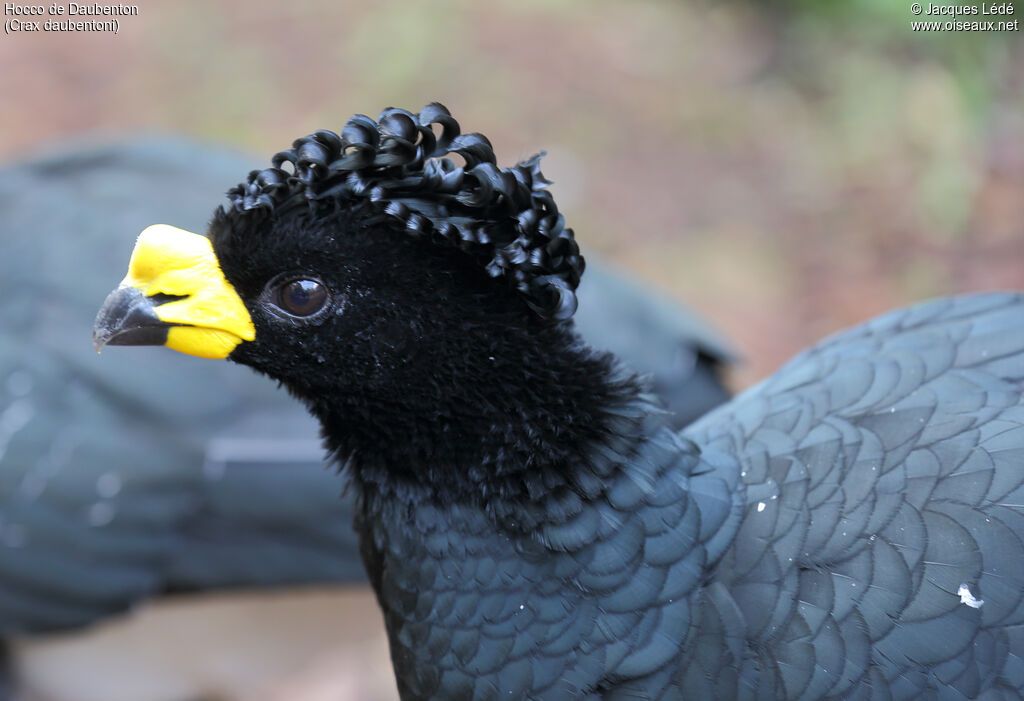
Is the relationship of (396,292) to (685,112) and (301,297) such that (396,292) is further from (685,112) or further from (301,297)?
(685,112)

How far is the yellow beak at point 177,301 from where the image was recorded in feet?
7.43

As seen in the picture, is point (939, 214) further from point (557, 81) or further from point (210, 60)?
point (210, 60)

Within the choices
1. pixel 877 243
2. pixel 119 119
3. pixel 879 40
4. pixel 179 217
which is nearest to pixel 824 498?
pixel 179 217

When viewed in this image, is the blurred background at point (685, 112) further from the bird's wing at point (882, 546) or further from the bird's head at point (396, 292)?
the bird's head at point (396, 292)

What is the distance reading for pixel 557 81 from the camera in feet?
23.2

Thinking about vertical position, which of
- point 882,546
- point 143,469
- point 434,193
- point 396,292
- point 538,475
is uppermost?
point 143,469

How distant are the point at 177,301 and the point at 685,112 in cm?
516

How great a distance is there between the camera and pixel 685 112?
6.92 metres

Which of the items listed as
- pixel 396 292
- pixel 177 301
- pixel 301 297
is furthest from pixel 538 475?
pixel 177 301

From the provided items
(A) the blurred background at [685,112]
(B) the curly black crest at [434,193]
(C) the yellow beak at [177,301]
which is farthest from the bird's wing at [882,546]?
(A) the blurred background at [685,112]

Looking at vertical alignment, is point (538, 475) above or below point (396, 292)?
below

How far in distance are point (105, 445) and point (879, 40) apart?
507 cm

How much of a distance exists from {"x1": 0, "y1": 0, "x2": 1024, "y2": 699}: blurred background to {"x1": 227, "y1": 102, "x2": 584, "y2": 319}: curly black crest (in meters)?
3.61

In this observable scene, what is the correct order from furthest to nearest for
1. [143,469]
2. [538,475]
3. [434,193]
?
[143,469] → [538,475] → [434,193]
